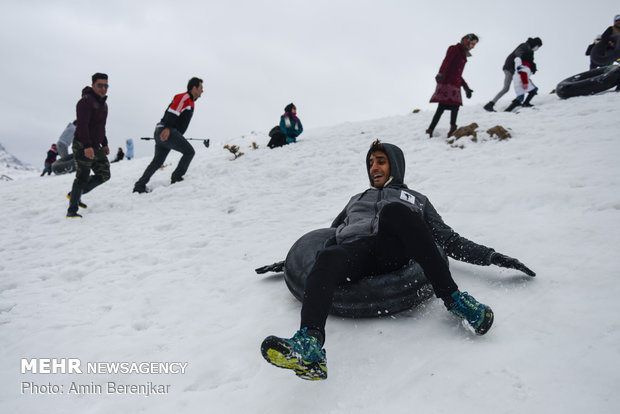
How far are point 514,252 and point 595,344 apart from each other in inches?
46.9

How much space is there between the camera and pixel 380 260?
7.04 ft

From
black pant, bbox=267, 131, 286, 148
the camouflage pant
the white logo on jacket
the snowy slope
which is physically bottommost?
the white logo on jacket

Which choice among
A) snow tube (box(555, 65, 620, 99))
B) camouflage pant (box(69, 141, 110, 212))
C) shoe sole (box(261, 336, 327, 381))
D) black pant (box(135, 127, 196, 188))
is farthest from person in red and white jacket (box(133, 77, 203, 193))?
snow tube (box(555, 65, 620, 99))

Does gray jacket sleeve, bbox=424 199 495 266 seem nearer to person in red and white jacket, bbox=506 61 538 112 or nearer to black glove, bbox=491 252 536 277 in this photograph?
black glove, bbox=491 252 536 277

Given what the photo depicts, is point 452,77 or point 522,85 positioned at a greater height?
point 452,77

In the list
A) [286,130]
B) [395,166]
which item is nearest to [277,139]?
[286,130]

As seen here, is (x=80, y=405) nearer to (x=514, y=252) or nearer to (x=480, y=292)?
(x=480, y=292)

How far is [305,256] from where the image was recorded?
8.04 ft

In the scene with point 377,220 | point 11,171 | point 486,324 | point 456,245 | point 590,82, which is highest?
point 11,171

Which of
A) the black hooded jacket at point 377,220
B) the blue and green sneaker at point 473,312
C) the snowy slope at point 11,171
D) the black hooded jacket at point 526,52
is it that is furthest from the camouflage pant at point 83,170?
the snowy slope at point 11,171

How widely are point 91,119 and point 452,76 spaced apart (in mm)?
6961

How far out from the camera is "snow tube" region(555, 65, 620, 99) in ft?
22.6

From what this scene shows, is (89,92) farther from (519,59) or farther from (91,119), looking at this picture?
(519,59)

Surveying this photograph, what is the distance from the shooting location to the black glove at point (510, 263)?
7.18 ft
